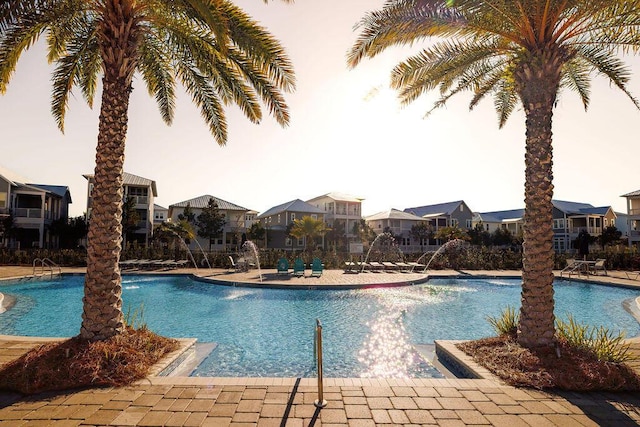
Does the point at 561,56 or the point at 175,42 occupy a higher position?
the point at 175,42

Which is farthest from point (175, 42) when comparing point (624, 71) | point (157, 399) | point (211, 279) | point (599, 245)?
point (599, 245)

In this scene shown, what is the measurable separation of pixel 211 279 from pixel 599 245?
5025 cm

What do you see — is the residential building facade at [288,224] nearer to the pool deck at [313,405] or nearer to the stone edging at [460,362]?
the stone edging at [460,362]

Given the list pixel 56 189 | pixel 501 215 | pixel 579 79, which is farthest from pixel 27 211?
pixel 501 215

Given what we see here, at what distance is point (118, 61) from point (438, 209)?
55062 mm

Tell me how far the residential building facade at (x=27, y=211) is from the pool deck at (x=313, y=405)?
3482 centimetres

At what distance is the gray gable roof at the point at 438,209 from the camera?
53.2 metres

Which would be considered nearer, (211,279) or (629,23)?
(629,23)

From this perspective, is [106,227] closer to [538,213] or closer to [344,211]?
[538,213]

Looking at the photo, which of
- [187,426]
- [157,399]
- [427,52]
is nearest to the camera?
[187,426]

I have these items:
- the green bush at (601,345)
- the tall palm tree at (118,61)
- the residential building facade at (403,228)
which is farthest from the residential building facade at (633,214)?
the tall palm tree at (118,61)

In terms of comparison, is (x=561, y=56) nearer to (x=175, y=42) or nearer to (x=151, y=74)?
(x=175, y=42)

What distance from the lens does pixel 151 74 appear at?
10.0 m

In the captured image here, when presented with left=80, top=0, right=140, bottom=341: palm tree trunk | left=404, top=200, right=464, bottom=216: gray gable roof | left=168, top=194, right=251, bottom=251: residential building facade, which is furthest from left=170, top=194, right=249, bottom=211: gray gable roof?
left=80, top=0, right=140, bottom=341: palm tree trunk
